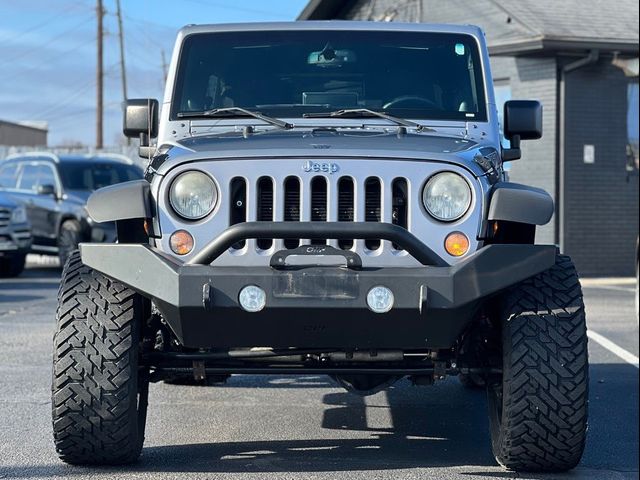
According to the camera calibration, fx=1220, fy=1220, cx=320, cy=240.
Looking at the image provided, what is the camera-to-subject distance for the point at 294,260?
5.39 metres

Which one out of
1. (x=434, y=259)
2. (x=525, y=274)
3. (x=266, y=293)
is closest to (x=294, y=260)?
(x=266, y=293)

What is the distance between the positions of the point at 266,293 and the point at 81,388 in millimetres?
979

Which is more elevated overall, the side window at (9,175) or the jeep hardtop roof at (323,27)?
the jeep hardtop roof at (323,27)

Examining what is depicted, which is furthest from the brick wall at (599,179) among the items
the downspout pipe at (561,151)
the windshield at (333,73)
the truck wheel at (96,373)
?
the truck wheel at (96,373)

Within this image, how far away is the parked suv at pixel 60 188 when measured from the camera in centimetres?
1903

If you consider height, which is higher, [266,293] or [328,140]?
[328,140]

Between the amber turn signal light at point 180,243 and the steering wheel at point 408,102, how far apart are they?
1.70 metres

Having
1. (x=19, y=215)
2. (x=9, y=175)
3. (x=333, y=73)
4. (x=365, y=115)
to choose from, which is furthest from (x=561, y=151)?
(x=365, y=115)

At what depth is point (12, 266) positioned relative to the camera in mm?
18688

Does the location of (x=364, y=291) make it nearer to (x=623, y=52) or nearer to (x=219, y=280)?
(x=219, y=280)

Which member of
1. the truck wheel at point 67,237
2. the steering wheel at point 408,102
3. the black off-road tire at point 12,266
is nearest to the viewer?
the steering wheel at point 408,102

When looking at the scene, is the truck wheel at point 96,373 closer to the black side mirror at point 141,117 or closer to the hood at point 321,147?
the hood at point 321,147

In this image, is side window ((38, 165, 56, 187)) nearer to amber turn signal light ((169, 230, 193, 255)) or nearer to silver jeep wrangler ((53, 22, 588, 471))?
silver jeep wrangler ((53, 22, 588, 471))

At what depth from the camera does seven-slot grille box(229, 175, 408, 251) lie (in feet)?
18.1
